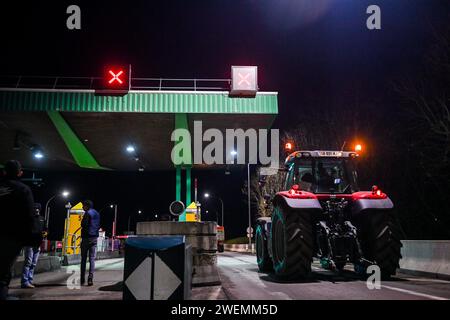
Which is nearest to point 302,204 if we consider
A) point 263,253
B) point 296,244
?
point 296,244

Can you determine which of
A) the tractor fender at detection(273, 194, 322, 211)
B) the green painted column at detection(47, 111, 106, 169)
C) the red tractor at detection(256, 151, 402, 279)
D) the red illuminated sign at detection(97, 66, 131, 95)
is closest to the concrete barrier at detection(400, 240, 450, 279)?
the red tractor at detection(256, 151, 402, 279)

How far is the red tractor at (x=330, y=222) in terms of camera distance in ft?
25.8

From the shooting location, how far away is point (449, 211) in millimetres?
20984

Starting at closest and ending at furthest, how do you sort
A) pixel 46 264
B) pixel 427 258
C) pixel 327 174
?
1. pixel 327 174
2. pixel 427 258
3. pixel 46 264

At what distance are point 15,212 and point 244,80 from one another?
16224 millimetres

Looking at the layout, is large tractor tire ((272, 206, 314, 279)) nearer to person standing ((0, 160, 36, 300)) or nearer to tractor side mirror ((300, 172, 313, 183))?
tractor side mirror ((300, 172, 313, 183))

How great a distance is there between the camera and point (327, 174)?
963 cm

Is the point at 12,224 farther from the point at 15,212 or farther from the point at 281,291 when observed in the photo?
the point at 281,291

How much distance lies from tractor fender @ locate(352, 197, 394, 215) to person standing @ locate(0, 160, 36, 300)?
5889mm

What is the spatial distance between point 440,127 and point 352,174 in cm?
1152

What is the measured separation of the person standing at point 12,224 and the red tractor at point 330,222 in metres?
4.64
